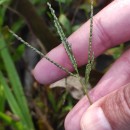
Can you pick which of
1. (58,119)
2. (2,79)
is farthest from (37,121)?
(2,79)

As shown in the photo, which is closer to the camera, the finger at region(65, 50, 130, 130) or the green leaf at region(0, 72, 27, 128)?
the finger at region(65, 50, 130, 130)

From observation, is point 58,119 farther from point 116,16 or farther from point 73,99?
point 116,16

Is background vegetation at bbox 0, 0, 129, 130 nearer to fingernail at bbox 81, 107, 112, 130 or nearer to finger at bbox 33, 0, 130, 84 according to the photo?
finger at bbox 33, 0, 130, 84

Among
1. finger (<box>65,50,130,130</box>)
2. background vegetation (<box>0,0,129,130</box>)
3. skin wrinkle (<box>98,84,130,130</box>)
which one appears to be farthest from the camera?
background vegetation (<box>0,0,129,130</box>)

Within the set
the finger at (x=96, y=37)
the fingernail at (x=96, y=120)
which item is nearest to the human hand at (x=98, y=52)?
the finger at (x=96, y=37)

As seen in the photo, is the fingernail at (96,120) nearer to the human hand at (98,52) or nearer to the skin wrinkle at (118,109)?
the skin wrinkle at (118,109)

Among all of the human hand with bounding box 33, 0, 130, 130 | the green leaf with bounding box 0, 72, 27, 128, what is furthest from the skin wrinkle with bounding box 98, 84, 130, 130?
the green leaf with bounding box 0, 72, 27, 128

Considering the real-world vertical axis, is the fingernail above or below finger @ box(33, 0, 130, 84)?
below

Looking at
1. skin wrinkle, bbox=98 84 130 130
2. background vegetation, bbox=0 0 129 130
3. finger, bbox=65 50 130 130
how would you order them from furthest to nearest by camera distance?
A: background vegetation, bbox=0 0 129 130
finger, bbox=65 50 130 130
skin wrinkle, bbox=98 84 130 130
